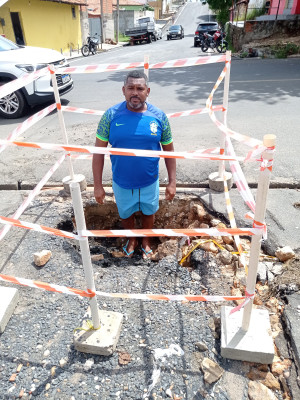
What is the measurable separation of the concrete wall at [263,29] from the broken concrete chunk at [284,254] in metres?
19.1

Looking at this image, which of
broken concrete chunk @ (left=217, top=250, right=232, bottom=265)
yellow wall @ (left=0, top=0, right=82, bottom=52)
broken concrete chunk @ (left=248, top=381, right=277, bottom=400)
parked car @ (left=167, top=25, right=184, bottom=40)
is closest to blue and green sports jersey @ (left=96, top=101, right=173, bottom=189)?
broken concrete chunk @ (left=217, top=250, right=232, bottom=265)

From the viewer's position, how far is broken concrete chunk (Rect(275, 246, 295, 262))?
310 centimetres

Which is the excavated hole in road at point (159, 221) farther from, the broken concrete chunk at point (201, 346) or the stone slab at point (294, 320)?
the broken concrete chunk at point (201, 346)

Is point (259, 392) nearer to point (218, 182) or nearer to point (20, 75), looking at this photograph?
point (218, 182)

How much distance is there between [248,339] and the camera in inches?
87.7

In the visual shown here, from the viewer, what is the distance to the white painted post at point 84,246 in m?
1.79

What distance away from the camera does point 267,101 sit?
8.09 meters

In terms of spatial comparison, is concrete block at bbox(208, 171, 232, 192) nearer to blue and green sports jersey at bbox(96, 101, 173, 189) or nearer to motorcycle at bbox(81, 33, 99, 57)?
blue and green sports jersey at bbox(96, 101, 173, 189)

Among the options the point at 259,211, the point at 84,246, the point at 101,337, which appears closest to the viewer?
the point at 259,211

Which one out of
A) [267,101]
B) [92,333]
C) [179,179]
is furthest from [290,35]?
[92,333]

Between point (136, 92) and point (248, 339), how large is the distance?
221 cm

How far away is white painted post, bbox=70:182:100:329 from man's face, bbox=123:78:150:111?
1316 mm

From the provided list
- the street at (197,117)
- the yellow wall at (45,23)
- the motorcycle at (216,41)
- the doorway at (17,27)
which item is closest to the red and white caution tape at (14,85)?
the street at (197,117)

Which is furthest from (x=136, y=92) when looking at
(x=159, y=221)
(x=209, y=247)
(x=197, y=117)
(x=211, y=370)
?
(x=197, y=117)
